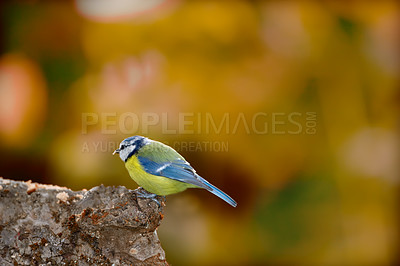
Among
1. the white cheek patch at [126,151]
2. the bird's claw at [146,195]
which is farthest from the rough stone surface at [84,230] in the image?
the white cheek patch at [126,151]

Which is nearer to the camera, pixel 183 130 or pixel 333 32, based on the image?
pixel 183 130

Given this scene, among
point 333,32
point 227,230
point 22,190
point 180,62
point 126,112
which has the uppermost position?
point 333,32

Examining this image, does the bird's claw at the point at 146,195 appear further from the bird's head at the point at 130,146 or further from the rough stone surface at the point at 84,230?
the bird's head at the point at 130,146

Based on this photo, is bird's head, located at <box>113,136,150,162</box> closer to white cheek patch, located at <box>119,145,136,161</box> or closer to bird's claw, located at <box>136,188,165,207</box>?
white cheek patch, located at <box>119,145,136,161</box>

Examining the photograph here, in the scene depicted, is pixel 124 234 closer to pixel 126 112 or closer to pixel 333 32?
pixel 126 112

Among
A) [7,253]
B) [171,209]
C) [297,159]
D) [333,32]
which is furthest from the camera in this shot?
[333,32]

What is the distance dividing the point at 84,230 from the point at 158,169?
293mm

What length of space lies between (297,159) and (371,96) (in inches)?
23.4

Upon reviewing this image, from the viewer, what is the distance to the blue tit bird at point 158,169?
4.65 feet

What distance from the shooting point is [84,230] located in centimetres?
140

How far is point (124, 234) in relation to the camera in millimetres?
1426

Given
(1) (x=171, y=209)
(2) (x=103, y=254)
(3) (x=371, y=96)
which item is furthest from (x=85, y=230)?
(3) (x=371, y=96)

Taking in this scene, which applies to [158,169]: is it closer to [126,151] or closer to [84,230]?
[126,151]

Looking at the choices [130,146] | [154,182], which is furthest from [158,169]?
[130,146]
